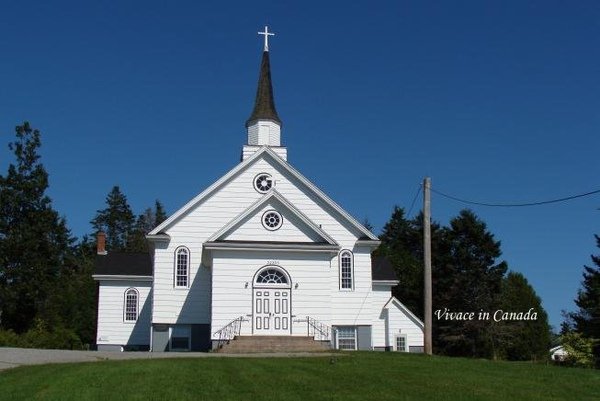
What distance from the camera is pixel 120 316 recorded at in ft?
136

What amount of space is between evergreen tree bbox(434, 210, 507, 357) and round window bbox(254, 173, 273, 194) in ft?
76.5

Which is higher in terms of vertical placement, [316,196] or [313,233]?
[316,196]

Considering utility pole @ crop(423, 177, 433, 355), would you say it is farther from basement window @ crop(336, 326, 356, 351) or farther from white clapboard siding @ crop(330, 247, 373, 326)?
basement window @ crop(336, 326, 356, 351)

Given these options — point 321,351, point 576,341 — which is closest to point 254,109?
point 321,351

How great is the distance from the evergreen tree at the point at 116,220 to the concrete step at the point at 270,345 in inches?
2778

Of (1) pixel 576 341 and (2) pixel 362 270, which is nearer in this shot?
(1) pixel 576 341

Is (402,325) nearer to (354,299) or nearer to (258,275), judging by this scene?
(354,299)

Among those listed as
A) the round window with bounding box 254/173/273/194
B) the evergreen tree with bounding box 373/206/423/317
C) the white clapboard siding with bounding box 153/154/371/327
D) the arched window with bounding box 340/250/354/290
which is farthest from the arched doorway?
the evergreen tree with bounding box 373/206/423/317

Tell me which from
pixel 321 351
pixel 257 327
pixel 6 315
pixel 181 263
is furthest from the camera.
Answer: pixel 6 315

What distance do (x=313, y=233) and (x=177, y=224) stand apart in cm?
725

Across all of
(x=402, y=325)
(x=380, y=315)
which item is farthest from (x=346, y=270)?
(x=402, y=325)

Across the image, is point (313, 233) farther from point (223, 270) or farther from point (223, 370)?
point (223, 370)

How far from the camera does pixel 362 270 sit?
38.2m

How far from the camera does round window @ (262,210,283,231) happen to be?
35062 millimetres
